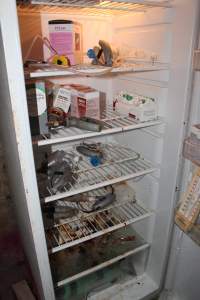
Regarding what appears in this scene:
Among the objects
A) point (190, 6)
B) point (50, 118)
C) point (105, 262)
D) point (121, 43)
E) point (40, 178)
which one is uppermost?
point (190, 6)

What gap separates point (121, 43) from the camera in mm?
1281

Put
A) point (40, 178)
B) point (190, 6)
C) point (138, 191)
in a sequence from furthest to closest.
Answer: point (138, 191) → point (40, 178) → point (190, 6)

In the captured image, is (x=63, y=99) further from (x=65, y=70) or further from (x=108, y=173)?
(x=108, y=173)

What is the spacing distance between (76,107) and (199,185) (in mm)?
608

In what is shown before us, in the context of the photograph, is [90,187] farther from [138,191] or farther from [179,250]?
[179,250]

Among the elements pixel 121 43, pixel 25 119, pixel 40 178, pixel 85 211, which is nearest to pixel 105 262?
pixel 85 211

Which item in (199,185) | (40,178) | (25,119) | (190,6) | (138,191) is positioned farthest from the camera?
(138,191)

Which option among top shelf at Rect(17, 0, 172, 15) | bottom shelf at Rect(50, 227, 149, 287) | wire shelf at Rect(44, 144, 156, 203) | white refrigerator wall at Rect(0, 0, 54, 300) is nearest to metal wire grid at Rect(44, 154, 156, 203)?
wire shelf at Rect(44, 144, 156, 203)

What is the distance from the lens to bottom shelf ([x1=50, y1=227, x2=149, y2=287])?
133 centimetres

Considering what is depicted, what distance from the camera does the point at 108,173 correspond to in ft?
4.12

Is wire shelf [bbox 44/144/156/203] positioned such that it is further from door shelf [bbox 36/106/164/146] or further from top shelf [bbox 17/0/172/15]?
top shelf [bbox 17/0/172/15]

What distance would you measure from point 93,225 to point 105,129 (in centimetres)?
57

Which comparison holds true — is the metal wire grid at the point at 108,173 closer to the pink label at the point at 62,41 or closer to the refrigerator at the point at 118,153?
the refrigerator at the point at 118,153

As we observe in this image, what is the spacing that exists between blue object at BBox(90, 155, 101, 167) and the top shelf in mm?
691
